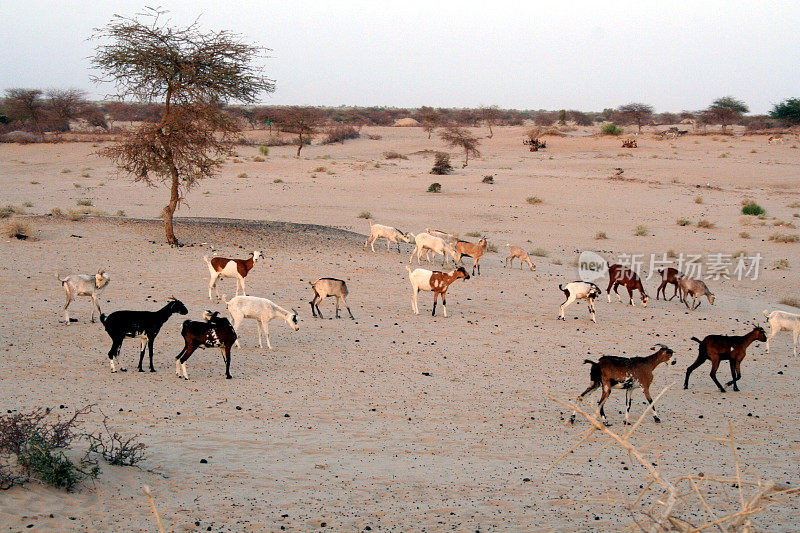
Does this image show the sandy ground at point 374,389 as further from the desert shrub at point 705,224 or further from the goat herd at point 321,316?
the desert shrub at point 705,224

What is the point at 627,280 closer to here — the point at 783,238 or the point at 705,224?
the point at 783,238

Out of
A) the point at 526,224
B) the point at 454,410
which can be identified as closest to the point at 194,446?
the point at 454,410

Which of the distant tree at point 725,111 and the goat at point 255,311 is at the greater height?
the distant tree at point 725,111

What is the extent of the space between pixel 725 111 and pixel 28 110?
7458 cm

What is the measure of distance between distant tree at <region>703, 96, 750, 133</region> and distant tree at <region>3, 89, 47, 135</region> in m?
72.0

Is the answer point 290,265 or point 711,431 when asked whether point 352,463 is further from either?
point 290,265

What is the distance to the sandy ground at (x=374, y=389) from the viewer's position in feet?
23.7

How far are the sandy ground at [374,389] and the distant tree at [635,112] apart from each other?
60818mm

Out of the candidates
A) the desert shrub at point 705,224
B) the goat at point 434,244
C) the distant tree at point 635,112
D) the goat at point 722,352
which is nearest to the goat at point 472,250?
the goat at point 434,244

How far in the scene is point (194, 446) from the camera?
8.48m

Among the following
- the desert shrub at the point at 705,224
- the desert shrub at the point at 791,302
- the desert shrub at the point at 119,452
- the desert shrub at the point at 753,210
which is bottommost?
the desert shrub at the point at 791,302

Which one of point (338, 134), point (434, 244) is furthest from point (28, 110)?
point (434, 244)

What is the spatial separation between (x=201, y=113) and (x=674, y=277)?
48.0 ft

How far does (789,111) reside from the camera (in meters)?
77.7
